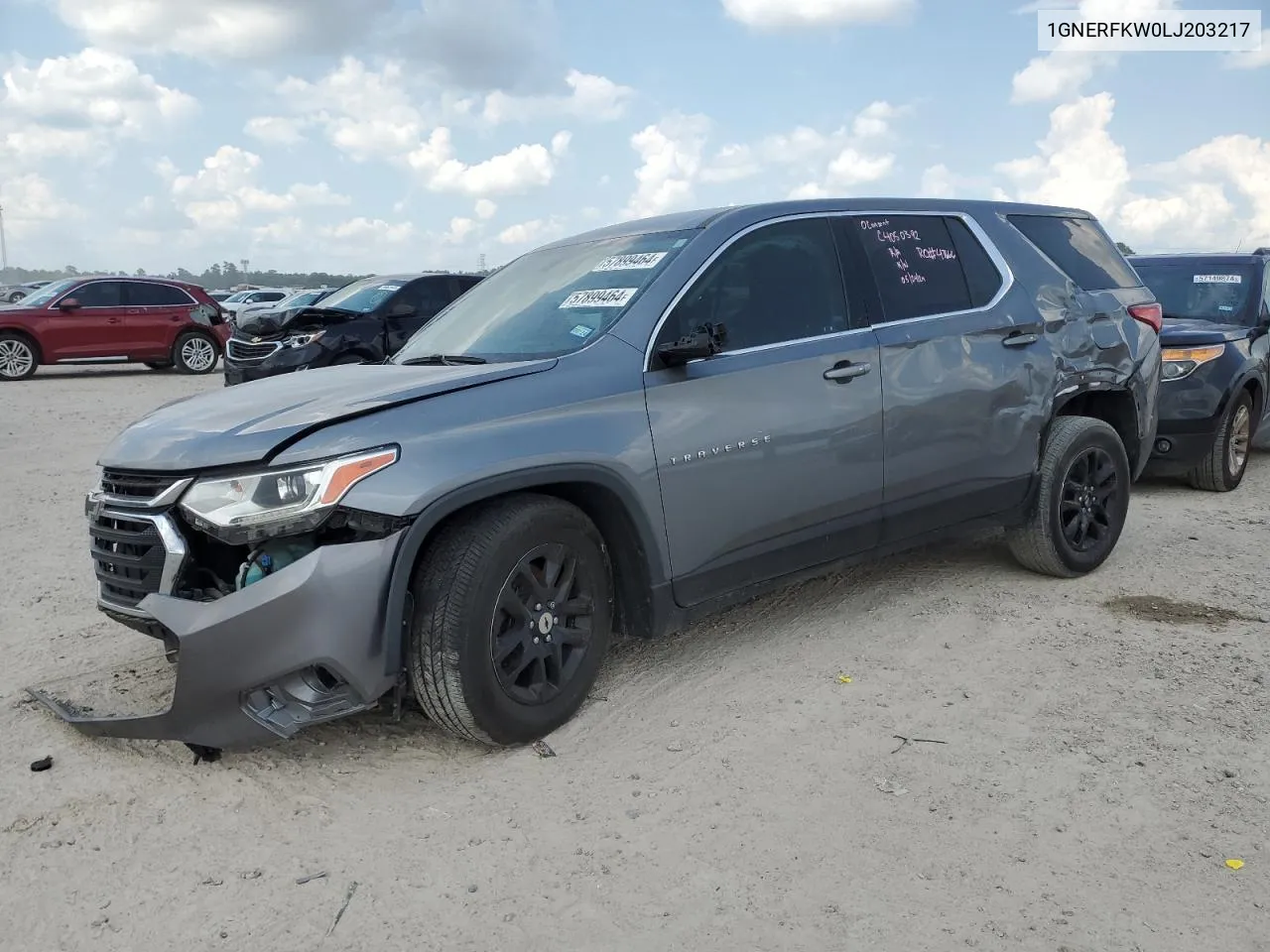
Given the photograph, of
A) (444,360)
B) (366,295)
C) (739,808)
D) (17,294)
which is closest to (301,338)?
(366,295)

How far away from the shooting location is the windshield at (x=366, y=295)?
12.0m

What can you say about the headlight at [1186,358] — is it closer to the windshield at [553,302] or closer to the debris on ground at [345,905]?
the windshield at [553,302]

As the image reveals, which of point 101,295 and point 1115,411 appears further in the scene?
point 101,295

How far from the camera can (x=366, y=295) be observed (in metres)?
12.3

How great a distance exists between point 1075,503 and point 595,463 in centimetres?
288

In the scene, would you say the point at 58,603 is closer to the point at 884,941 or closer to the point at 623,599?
the point at 623,599

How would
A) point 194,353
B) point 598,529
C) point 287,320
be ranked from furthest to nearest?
point 194,353 < point 287,320 < point 598,529

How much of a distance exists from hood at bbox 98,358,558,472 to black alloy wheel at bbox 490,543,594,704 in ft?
2.09

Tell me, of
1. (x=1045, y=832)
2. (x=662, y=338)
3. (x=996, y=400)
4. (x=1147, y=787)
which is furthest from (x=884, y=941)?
(x=996, y=400)

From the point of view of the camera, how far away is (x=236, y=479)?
10.3 ft

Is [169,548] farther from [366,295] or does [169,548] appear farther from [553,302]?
[366,295]

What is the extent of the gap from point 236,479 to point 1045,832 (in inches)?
99.6

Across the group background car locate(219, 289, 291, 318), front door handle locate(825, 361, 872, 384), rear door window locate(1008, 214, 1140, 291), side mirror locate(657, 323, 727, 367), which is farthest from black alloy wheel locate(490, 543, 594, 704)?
background car locate(219, 289, 291, 318)

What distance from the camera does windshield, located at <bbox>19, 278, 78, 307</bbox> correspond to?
17.1m
